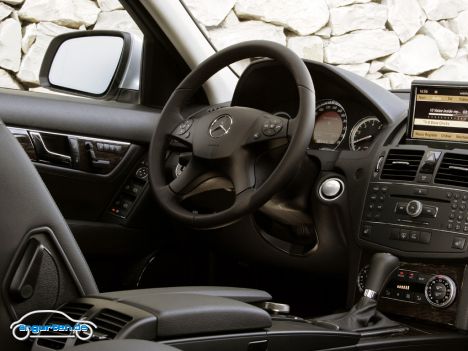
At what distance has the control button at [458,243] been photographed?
59.2 inches

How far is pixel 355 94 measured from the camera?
1.73 meters

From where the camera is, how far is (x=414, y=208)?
1.57 m

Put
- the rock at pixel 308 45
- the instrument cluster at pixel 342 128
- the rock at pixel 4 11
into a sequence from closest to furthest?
the instrument cluster at pixel 342 128 < the rock at pixel 4 11 < the rock at pixel 308 45

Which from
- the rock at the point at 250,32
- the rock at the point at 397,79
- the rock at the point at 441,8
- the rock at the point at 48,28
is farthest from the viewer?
the rock at the point at 441,8

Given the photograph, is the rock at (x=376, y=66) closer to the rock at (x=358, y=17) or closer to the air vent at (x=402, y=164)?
the rock at (x=358, y=17)

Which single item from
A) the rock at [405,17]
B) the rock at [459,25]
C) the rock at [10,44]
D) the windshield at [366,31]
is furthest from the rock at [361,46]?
the rock at [10,44]

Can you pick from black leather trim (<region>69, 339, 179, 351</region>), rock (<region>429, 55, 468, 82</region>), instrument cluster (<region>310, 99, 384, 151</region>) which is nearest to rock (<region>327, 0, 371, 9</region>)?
rock (<region>429, 55, 468, 82</region>)

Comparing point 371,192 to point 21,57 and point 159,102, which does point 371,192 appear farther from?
point 21,57

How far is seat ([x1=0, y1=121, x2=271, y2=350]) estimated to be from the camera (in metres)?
0.96

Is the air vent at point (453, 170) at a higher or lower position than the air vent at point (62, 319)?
higher

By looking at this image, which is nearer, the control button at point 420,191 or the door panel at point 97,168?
the control button at point 420,191

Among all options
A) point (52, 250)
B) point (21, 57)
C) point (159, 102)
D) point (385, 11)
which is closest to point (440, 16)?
point (385, 11)

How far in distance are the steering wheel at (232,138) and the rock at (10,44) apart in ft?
8.46

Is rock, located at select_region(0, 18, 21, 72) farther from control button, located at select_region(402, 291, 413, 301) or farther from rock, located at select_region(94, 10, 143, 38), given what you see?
control button, located at select_region(402, 291, 413, 301)
